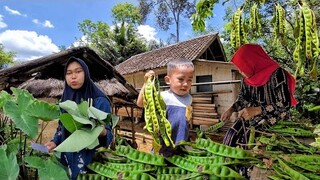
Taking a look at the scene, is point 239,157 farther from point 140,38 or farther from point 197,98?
point 140,38

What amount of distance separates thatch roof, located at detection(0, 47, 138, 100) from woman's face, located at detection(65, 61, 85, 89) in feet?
14.7

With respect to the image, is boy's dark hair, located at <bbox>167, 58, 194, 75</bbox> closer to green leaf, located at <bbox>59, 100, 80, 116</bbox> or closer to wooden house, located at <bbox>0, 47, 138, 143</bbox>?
green leaf, located at <bbox>59, 100, 80, 116</bbox>

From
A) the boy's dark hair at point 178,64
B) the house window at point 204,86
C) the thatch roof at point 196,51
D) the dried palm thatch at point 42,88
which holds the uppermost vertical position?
the thatch roof at point 196,51

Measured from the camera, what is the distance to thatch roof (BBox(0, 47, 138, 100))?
585cm

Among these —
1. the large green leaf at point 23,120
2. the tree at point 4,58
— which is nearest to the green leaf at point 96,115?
the large green leaf at point 23,120

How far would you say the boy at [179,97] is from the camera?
5.28 ft

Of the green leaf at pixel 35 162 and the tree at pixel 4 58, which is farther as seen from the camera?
the tree at pixel 4 58

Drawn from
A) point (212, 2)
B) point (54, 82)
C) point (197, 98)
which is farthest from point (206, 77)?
point (212, 2)

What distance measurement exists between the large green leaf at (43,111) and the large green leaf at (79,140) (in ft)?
0.73

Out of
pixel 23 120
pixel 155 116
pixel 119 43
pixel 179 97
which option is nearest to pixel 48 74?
pixel 179 97

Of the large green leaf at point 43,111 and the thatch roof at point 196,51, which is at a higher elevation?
the thatch roof at point 196,51

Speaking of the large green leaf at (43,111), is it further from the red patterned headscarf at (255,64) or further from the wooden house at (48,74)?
the wooden house at (48,74)

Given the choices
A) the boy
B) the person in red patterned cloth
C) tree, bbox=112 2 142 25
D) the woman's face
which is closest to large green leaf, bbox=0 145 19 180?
the woman's face

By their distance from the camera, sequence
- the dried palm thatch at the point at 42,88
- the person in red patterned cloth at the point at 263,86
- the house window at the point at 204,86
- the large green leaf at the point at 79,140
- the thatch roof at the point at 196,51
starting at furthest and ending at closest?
1. the thatch roof at the point at 196,51
2. the house window at the point at 204,86
3. the dried palm thatch at the point at 42,88
4. the person in red patterned cloth at the point at 263,86
5. the large green leaf at the point at 79,140
